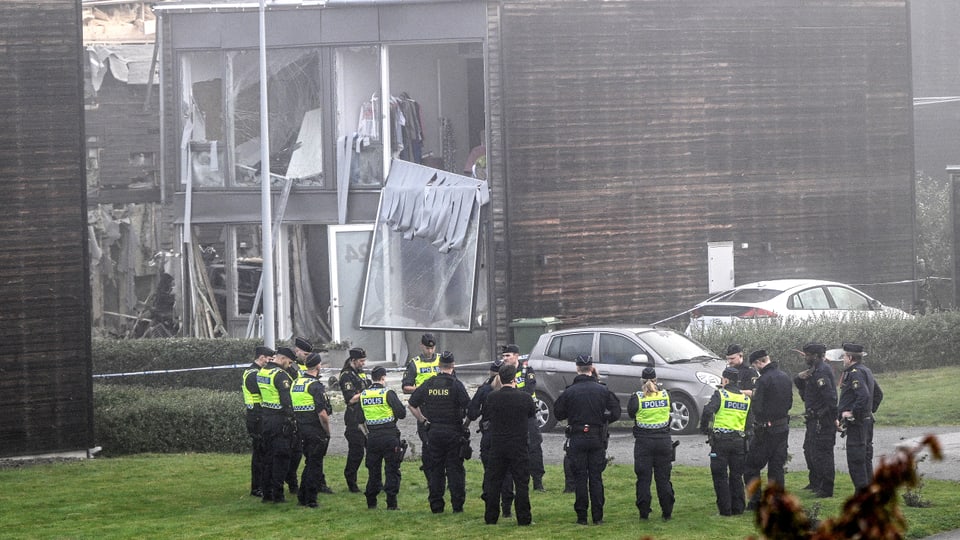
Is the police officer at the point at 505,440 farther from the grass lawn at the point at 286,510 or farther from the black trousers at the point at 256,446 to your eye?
the black trousers at the point at 256,446

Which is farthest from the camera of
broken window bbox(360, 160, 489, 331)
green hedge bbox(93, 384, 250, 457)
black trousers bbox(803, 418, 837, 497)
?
broken window bbox(360, 160, 489, 331)

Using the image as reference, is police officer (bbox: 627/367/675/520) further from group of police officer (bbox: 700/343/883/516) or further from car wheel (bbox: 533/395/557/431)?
car wheel (bbox: 533/395/557/431)

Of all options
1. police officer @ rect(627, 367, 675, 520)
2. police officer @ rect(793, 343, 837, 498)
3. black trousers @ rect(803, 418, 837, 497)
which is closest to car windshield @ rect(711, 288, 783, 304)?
police officer @ rect(793, 343, 837, 498)

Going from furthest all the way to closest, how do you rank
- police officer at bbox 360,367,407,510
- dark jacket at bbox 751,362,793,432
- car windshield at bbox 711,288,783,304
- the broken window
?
the broken window
car windshield at bbox 711,288,783,304
police officer at bbox 360,367,407,510
dark jacket at bbox 751,362,793,432

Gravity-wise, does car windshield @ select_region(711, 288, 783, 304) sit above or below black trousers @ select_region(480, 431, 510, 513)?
above

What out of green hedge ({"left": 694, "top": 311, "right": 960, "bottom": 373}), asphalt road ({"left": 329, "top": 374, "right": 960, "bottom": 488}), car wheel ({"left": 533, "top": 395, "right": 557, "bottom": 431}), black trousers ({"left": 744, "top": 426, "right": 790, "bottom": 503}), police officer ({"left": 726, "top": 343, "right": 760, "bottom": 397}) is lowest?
asphalt road ({"left": 329, "top": 374, "right": 960, "bottom": 488})

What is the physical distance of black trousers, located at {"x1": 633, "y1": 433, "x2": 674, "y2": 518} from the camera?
12852mm

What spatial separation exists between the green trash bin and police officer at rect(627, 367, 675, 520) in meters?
12.4

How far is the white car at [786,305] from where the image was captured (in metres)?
23.4

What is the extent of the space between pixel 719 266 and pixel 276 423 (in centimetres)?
1609

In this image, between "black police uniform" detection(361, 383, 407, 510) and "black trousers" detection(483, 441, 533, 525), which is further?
"black police uniform" detection(361, 383, 407, 510)

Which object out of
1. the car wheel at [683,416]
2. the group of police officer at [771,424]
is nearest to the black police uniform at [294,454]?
the group of police officer at [771,424]

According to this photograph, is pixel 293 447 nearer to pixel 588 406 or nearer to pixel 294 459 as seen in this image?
pixel 294 459

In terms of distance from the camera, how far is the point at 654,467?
13.1 meters
